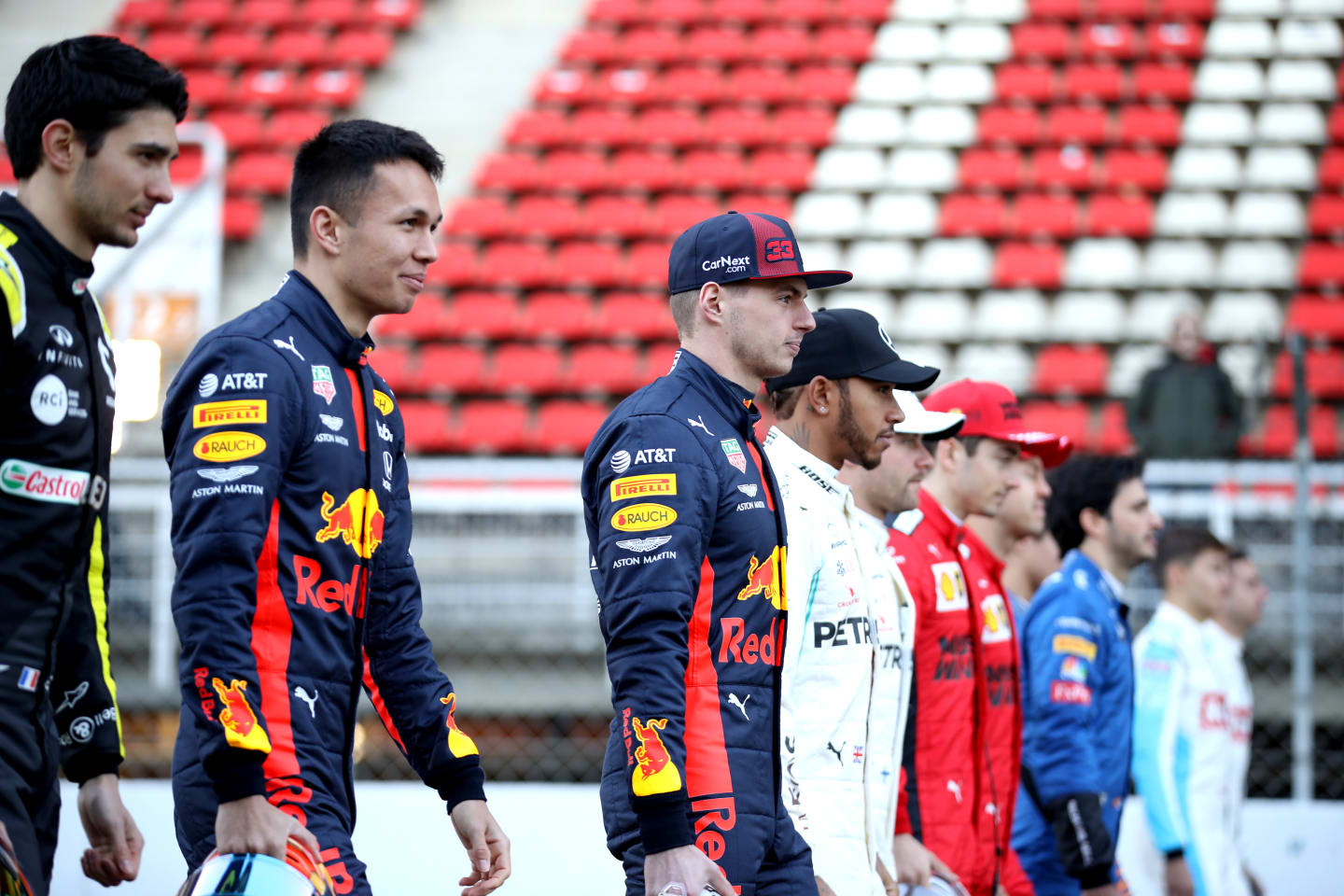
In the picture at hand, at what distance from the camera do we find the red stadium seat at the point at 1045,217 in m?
12.3

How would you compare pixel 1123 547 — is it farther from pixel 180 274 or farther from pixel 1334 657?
pixel 180 274

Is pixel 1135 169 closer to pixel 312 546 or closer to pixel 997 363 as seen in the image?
pixel 997 363

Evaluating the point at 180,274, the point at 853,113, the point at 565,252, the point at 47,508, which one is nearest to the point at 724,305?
the point at 47,508

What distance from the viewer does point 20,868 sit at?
221cm

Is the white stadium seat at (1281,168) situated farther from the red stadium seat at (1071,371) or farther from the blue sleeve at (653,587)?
the blue sleeve at (653,587)

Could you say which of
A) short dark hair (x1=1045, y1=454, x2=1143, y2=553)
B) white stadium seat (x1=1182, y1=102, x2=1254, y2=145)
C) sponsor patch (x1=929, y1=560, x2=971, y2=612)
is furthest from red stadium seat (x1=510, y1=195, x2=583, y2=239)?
sponsor patch (x1=929, y1=560, x2=971, y2=612)

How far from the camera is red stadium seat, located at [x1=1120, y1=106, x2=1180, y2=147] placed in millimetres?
12891

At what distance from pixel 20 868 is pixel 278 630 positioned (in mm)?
518

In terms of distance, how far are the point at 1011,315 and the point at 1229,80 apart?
3680mm

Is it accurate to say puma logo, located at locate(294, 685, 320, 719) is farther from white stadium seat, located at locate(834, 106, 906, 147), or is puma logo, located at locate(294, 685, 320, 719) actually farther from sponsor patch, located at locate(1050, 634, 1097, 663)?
white stadium seat, located at locate(834, 106, 906, 147)

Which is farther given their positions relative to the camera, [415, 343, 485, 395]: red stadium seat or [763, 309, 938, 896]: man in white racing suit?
[415, 343, 485, 395]: red stadium seat

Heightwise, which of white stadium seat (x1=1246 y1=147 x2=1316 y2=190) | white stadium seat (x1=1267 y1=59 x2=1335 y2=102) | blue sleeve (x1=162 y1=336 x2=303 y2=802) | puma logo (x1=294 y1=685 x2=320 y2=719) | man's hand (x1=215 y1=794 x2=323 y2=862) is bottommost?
man's hand (x1=215 y1=794 x2=323 y2=862)

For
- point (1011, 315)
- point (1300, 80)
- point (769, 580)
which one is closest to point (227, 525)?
point (769, 580)

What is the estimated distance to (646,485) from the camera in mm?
2645
